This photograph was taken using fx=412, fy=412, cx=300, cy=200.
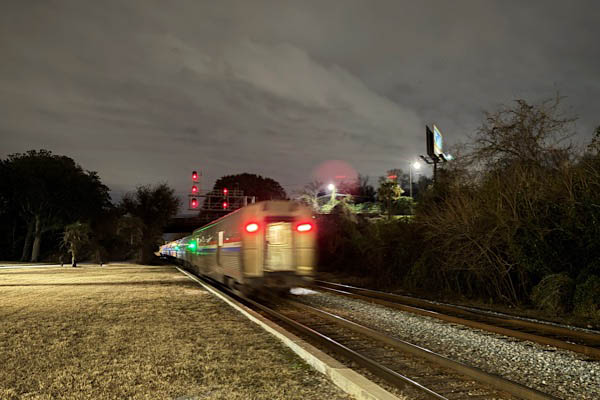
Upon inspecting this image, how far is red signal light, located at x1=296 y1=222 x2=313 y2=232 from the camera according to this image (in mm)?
13747

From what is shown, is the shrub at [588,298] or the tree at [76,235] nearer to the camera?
the shrub at [588,298]

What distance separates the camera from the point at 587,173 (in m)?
11.4

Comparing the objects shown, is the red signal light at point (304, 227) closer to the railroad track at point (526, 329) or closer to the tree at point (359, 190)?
the railroad track at point (526, 329)

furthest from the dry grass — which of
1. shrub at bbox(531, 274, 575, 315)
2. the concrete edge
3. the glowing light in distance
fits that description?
shrub at bbox(531, 274, 575, 315)

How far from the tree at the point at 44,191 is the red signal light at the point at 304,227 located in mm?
38436

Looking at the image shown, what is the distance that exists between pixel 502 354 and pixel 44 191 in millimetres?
46237

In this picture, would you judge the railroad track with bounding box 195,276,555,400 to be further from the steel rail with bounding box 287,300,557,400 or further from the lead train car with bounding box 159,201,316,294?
the lead train car with bounding box 159,201,316,294

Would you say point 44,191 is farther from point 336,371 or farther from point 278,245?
point 336,371

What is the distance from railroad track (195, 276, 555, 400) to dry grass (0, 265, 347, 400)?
90 cm

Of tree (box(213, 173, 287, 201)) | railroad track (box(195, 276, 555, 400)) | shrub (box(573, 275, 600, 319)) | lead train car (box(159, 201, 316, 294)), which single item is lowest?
railroad track (box(195, 276, 555, 400))

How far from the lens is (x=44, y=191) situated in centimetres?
4231

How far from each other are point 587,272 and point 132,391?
11350 millimetres

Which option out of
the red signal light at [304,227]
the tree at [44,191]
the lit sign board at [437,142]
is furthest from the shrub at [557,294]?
the tree at [44,191]

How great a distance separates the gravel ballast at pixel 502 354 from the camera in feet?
18.4
